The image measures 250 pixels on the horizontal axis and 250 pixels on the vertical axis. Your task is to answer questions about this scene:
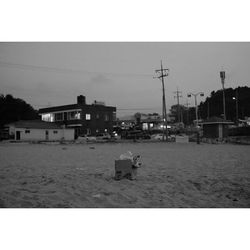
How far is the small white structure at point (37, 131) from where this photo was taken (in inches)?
1331

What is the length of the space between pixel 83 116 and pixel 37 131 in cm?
840

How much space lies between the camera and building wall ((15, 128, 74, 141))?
34.0m

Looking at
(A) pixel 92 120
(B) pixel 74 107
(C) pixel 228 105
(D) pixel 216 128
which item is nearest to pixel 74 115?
(B) pixel 74 107

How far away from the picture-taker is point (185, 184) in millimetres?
5875

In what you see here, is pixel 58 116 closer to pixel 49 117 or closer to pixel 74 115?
pixel 49 117

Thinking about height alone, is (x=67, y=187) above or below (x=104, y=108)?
below

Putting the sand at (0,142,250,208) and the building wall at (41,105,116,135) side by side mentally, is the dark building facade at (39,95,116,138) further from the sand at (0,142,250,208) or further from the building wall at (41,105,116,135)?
the sand at (0,142,250,208)

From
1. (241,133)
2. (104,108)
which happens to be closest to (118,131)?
(104,108)

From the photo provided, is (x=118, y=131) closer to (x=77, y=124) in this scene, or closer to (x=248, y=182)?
(x=77, y=124)

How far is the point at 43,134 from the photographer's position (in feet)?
117

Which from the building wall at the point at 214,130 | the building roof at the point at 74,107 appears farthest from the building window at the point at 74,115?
the building wall at the point at 214,130

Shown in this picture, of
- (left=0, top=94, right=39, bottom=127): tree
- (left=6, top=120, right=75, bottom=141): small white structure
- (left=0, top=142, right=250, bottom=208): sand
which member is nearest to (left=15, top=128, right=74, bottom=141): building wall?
(left=6, top=120, right=75, bottom=141): small white structure

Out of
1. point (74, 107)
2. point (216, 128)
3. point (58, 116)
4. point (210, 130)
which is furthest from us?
point (58, 116)

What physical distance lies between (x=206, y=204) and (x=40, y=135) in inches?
1316
